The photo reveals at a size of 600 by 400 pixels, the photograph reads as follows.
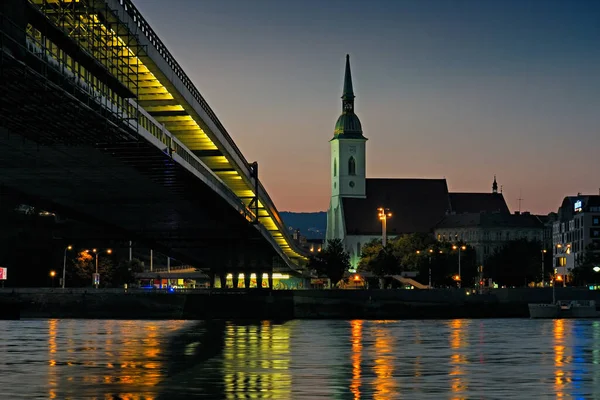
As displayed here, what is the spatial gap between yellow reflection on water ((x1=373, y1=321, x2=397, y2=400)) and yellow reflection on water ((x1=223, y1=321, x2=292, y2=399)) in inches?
91.0

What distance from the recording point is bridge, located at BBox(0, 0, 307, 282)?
139 ft

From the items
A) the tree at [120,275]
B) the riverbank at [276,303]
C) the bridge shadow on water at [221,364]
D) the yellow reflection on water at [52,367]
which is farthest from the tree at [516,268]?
the yellow reflection on water at [52,367]

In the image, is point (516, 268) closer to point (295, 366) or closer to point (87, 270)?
point (87, 270)

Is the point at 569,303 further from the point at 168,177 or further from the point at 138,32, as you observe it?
the point at 138,32

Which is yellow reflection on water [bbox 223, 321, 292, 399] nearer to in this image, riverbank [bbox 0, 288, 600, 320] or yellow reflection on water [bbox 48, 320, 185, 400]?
yellow reflection on water [bbox 48, 320, 185, 400]

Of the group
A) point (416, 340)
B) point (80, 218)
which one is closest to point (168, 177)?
point (416, 340)

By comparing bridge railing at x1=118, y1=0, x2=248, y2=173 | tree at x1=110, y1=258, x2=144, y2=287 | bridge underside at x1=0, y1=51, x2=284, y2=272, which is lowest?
tree at x1=110, y1=258, x2=144, y2=287

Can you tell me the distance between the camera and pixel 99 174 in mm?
65750

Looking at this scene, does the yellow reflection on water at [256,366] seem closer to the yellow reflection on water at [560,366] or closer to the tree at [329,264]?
the yellow reflection on water at [560,366]

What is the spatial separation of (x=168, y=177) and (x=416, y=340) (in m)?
14.9

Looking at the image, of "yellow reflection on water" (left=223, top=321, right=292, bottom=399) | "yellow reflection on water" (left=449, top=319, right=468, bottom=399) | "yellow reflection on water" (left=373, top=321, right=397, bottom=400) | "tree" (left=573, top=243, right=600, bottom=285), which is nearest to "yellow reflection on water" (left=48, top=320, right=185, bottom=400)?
"yellow reflection on water" (left=223, top=321, right=292, bottom=399)

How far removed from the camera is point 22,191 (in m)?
74.0

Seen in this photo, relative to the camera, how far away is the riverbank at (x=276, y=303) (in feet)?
355

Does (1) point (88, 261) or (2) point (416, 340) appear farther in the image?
(1) point (88, 261)
